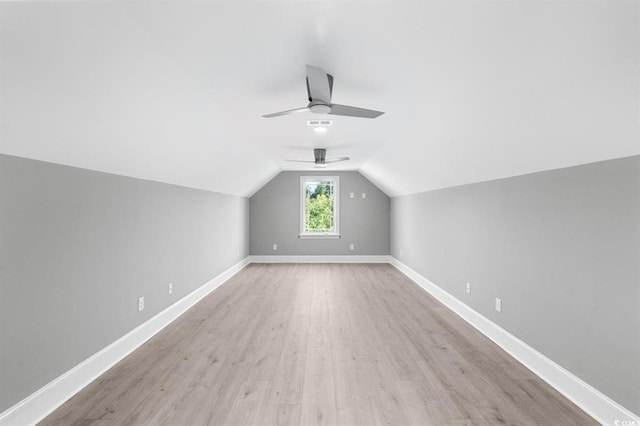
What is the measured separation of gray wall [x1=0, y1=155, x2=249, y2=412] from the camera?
1.81 metres

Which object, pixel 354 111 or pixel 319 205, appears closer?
pixel 354 111

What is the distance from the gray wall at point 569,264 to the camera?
5.95ft

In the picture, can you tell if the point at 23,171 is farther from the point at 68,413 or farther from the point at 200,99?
the point at 68,413

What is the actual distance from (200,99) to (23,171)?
1.26 meters

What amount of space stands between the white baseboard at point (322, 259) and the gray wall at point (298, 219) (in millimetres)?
101

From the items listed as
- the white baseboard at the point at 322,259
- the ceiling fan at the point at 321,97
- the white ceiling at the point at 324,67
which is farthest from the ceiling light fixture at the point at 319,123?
the white baseboard at the point at 322,259

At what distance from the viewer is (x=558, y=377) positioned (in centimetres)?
226

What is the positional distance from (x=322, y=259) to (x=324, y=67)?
19.5 feet

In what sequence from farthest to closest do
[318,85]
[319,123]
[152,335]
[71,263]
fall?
1. [319,123]
2. [152,335]
3. [71,263]
4. [318,85]

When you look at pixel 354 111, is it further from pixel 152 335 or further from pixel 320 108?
pixel 152 335

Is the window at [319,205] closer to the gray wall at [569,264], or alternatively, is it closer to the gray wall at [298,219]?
the gray wall at [298,219]

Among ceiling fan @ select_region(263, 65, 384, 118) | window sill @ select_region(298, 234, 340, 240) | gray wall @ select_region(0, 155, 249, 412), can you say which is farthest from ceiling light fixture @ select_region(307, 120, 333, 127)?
window sill @ select_region(298, 234, 340, 240)

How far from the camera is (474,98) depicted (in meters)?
2.23

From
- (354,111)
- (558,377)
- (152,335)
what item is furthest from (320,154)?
(558,377)
